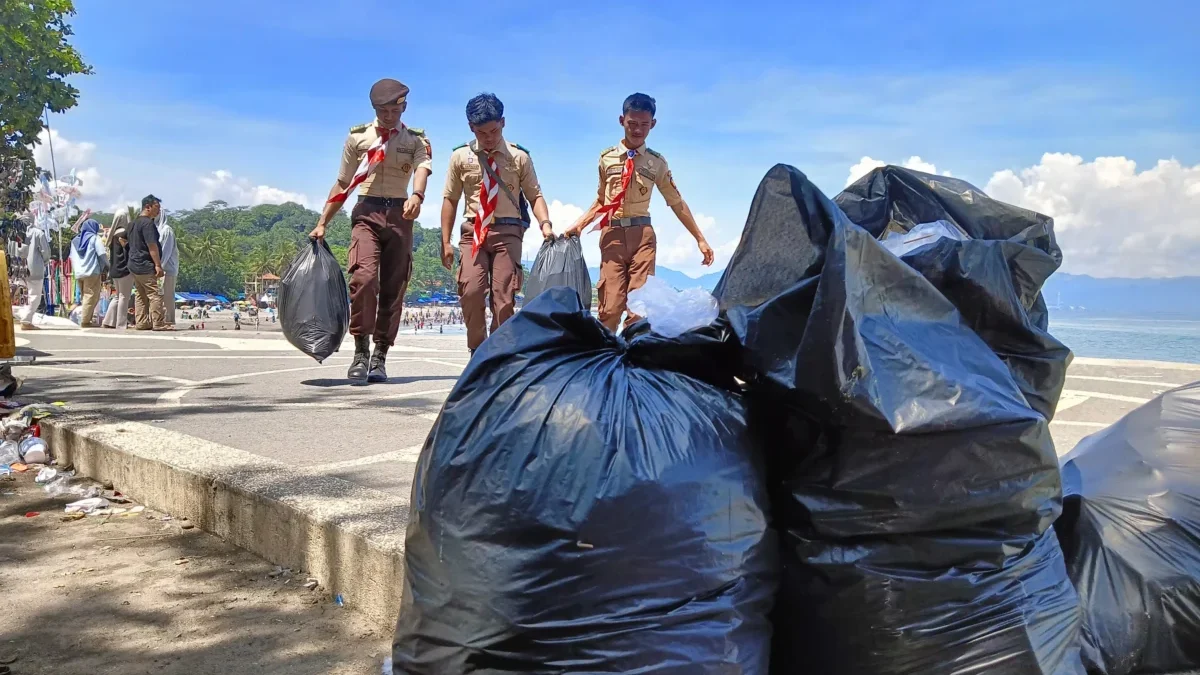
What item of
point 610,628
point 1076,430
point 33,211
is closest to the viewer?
point 610,628

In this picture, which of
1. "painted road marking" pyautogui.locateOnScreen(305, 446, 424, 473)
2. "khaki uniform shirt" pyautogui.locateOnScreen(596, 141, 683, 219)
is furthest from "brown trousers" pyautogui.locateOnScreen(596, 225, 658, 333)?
"painted road marking" pyautogui.locateOnScreen(305, 446, 424, 473)

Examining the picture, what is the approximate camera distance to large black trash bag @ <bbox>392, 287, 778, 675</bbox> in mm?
1194

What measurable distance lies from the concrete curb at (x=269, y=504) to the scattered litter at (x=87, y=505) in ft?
0.33

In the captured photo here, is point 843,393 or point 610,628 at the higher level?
point 843,393

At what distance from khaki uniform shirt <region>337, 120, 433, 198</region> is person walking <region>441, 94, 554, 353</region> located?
237 mm

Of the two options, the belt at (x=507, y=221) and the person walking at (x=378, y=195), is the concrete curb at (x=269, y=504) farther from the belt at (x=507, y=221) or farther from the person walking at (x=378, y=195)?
the belt at (x=507, y=221)

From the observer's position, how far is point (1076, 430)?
13.5ft

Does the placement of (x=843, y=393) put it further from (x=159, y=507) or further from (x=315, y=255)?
(x=315, y=255)

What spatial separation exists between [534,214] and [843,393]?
171 inches

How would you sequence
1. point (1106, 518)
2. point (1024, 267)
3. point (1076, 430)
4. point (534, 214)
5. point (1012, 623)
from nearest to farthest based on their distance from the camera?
point (1012, 623), point (1024, 267), point (1106, 518), point (1076, 430), point (534, 214)

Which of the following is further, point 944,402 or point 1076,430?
point 1076,430

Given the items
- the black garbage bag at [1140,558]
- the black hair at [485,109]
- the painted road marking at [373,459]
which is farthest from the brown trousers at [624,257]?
the black garbage bag at [1140,558]

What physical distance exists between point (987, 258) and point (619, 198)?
4172 mm

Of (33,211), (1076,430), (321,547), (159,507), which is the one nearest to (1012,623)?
(321,547)
